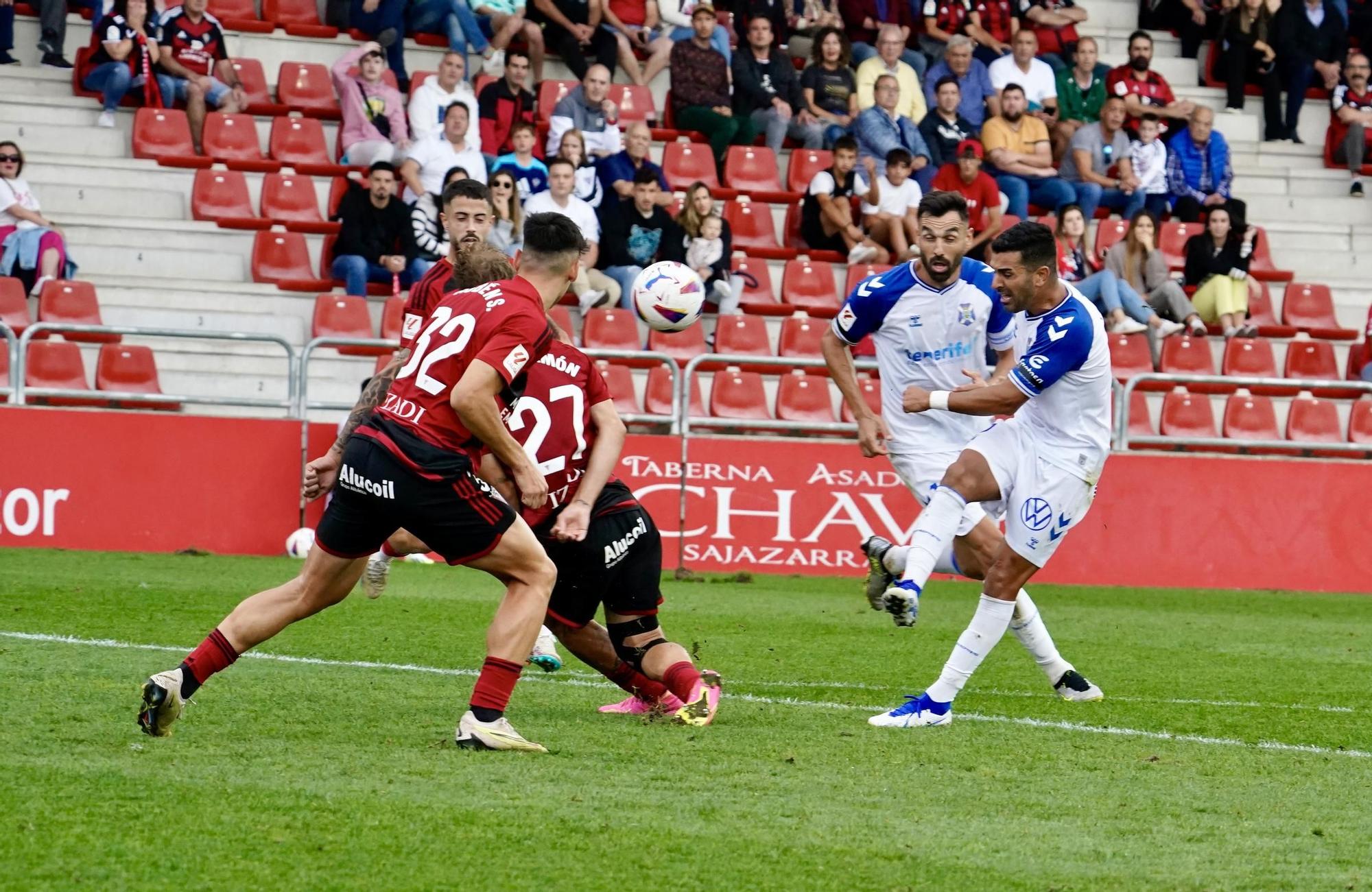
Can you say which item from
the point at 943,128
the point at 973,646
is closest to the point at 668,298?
the point at 973,646

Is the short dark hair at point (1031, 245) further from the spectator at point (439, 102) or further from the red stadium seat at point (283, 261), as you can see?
the spectator at point (439, 102)

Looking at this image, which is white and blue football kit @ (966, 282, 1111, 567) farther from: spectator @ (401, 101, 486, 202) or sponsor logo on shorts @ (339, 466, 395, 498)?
spectator @ (401, 101, 486, 202)

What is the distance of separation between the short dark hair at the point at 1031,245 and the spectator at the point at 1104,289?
11.4 metres

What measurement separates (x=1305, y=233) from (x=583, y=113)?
9.55 meters

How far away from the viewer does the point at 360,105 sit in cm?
1898

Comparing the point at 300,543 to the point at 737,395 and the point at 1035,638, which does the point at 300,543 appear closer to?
the point at 737,395

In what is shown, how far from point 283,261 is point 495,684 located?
41.5ft

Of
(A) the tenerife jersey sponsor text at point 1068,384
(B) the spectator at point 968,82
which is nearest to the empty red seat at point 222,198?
(B) the spectator at point 968,82

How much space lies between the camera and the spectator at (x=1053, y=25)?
23656 mm

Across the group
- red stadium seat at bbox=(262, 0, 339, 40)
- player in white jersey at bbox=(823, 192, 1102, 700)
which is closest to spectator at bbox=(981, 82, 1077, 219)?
red stadium seat at bbox=(262, 0, 339, 40)

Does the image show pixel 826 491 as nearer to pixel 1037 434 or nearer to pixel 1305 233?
pixel 1037 434

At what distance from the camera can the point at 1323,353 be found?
65.6 feet

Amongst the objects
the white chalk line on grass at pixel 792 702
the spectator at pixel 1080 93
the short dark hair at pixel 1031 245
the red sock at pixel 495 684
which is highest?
the spectator at pixel 1080 93

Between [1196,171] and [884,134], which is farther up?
[884,134]
